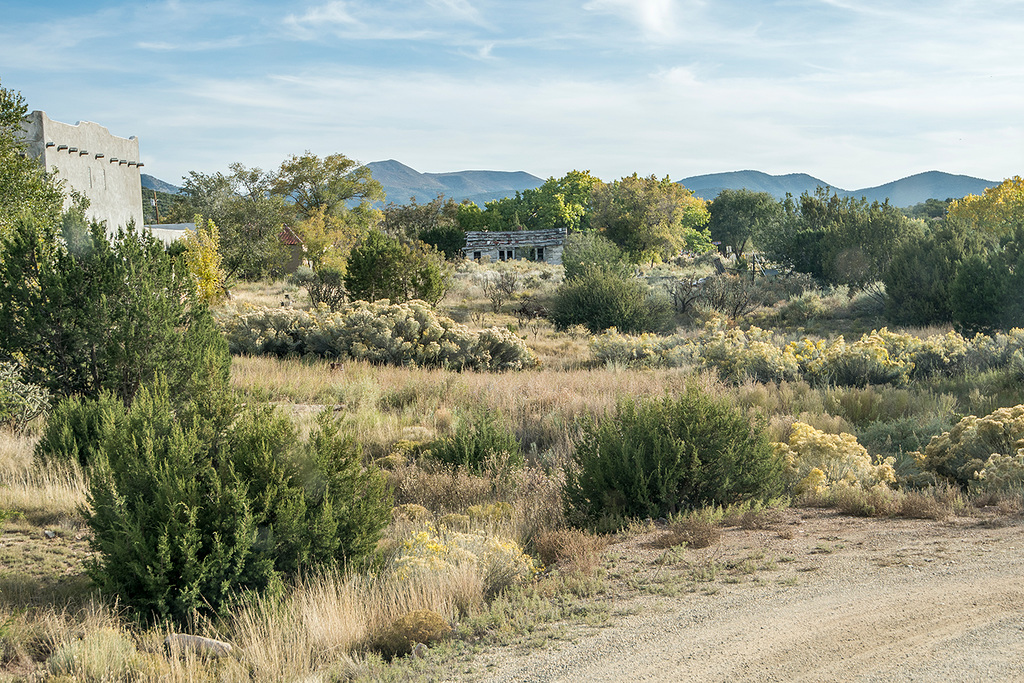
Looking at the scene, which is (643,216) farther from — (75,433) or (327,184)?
(75,433)

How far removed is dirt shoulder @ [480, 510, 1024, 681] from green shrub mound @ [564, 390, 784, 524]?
0.76m

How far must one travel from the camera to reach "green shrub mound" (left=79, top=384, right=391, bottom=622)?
471 centimetres

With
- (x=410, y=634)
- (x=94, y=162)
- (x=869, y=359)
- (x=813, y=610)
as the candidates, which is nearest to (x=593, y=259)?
(x=94, y=162)

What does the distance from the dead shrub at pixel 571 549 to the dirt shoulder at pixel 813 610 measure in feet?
0.46

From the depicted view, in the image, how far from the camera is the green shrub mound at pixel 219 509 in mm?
4715

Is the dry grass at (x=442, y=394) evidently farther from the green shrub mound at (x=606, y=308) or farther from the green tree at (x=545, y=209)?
the green tree at (x=545, y=209)

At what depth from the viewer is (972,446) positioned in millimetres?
7566

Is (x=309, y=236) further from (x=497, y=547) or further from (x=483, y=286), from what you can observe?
(x=497, y=547)

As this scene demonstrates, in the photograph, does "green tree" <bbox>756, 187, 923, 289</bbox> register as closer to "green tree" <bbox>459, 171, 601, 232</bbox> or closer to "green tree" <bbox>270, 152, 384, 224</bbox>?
"green tree" <bbox>459, 171, 601, 232</bbox>

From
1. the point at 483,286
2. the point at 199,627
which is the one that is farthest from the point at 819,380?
the point at 483,286

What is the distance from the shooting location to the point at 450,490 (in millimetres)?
7852

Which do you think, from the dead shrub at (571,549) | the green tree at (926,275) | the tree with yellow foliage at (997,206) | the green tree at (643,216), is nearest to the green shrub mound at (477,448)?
the dead shrub at (571,549)

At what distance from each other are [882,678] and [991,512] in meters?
3.42

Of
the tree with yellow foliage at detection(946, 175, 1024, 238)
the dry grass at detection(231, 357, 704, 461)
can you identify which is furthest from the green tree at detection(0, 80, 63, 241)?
the tree with yellow foliage at detection(946, 175, 1024, 238)
